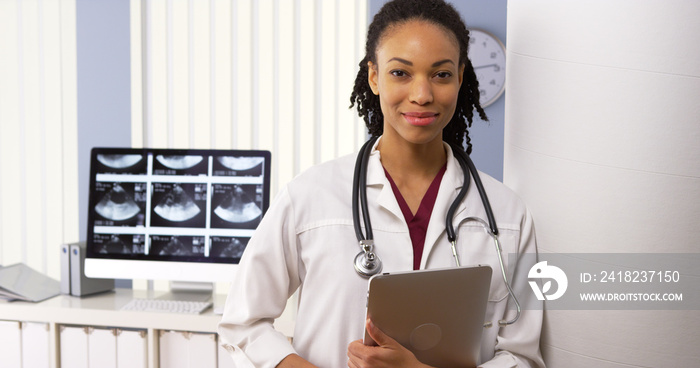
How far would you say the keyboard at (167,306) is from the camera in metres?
2.05

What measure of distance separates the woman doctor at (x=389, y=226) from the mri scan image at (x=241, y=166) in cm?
92

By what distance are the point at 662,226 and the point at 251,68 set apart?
2.23 meters

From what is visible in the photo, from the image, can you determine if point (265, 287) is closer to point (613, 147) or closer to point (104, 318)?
point (613, 147)

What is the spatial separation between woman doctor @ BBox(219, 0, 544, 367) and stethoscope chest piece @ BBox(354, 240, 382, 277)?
0.09 ft

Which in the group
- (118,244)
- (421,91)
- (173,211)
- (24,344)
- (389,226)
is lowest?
(24,344)

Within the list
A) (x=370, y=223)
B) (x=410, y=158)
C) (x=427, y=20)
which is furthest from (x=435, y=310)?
(x=427, y=20)

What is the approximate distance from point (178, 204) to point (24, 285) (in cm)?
59

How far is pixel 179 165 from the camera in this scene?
2.21m

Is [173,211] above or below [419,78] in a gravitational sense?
below

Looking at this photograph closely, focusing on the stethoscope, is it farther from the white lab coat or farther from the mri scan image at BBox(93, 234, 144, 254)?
the mri scan image at BBox(93, 234, 144, 254)

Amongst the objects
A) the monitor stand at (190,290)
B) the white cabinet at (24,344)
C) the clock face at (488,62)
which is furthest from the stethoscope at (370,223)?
the clock face at (488,62)

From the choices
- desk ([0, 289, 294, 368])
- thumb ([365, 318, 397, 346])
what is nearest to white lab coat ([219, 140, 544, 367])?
thumb ([365, 318, 397, 346])

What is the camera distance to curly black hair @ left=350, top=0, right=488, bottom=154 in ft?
3.83

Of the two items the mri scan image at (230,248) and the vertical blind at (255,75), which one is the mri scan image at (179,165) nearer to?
the mri scan image at (230,248)
